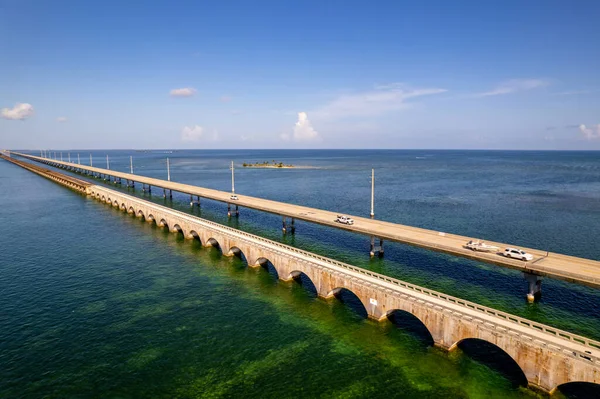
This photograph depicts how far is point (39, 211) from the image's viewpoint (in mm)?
110688

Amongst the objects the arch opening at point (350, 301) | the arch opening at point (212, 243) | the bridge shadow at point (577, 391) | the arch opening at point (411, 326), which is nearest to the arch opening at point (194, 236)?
the arch opening at point (212, 243)

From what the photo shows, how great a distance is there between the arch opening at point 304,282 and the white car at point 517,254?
26.4 m

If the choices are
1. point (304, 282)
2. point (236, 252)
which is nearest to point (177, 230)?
point (236, 252)

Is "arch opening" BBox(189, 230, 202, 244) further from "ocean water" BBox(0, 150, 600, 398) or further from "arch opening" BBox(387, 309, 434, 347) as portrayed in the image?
"arch opening" BBox(387, 309, 434, 347)

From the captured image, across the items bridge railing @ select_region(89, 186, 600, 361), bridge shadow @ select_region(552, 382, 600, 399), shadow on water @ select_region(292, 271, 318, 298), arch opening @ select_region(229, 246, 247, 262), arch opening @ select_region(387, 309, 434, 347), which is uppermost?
bridge railing @ select_region(89, 186, 600, 361)

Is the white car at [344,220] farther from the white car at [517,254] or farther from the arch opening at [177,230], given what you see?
the arch opening at [177,230]

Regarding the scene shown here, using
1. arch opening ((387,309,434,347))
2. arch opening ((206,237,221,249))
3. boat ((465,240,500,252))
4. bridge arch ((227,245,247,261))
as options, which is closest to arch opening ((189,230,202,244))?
arch opening ((206,237,221,249))

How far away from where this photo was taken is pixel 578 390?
105ft

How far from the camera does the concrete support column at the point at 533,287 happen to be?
48284mm

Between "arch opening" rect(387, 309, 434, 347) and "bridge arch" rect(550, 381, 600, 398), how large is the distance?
1161 cm

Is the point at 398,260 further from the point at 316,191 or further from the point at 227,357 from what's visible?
the point at 316,191

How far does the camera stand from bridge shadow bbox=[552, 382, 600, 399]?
31.3m

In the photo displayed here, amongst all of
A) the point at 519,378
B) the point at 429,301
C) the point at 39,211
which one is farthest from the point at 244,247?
the point at 39,211

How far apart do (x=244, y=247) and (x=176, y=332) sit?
22806mm
